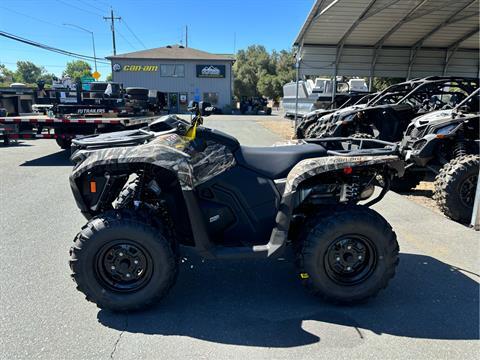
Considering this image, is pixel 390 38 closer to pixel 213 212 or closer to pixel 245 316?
pixel 213 212

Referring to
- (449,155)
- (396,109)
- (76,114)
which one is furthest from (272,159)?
(76,114)

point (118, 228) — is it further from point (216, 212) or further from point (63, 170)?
point (63, 170)

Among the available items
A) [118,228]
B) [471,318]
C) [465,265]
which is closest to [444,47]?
[465,265]

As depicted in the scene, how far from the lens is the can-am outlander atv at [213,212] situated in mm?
2906

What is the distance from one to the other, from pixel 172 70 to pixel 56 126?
35.8 metres

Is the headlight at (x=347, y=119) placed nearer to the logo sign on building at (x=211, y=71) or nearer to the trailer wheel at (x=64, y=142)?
the trailer wheel at (x=64, y=142)

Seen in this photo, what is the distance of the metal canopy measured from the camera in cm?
1317

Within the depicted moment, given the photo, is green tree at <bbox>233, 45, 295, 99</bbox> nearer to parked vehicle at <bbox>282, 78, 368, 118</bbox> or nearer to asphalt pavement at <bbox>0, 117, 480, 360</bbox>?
parked vehicle at <bbox>282, 78, 368, 118</bbox>

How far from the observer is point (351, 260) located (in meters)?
3.12

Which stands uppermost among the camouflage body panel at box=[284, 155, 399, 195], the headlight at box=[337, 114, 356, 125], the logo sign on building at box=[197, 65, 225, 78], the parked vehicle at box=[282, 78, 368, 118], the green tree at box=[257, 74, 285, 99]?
the logo sign on building at box=[197, 65, 225, 78]

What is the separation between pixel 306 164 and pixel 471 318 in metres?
1.79

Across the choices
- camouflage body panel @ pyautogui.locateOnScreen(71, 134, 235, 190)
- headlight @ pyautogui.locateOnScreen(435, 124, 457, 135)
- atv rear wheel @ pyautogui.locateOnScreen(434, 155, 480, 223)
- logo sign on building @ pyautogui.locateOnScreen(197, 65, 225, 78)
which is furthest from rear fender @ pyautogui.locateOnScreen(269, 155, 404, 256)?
logo sign on building @ pyautogui.locateOnScreen(197, 65, 225, 78)

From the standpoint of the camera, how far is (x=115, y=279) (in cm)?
302

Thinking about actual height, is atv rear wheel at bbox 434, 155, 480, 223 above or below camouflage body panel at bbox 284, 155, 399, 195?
below
